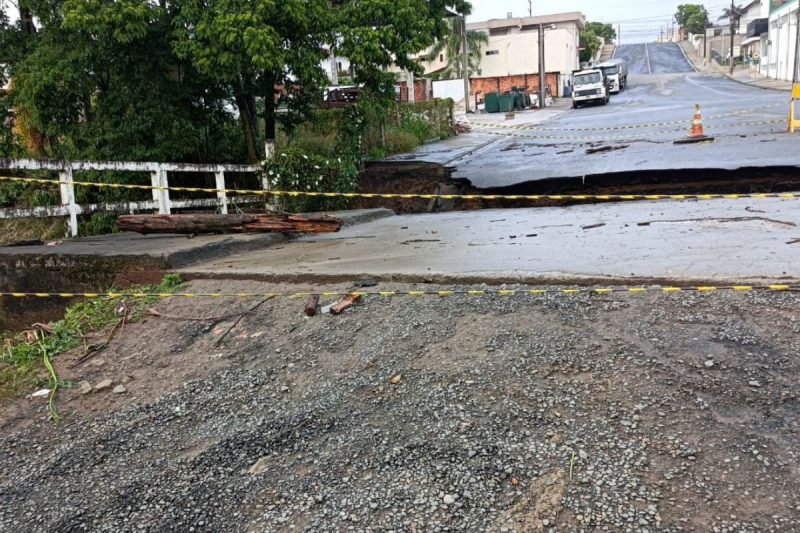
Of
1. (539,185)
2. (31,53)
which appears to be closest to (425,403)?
(539,185)

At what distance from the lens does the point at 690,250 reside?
6410 millimetres

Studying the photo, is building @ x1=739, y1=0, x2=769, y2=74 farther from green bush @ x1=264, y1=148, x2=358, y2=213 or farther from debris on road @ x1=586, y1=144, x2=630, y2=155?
green bush @ x1=264, y1=148, x2=358, y2=213

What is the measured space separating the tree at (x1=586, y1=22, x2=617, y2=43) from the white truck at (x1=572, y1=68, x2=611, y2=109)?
84656mm

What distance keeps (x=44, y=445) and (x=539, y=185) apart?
10.7 m

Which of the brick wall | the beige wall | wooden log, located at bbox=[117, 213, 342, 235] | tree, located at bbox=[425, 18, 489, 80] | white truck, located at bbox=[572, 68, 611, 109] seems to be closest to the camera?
wooden log, located at bbox=[117, 213, 342, 235]

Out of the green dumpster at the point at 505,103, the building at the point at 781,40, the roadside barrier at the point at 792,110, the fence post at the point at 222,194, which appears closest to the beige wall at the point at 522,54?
the building at the point at 781,40

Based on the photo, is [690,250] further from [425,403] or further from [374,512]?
[374,512]

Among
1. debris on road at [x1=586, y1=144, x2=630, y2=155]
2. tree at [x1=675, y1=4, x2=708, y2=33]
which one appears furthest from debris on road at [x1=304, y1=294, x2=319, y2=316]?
tree at [x1=675, y1=4, x2=708, y2=33]

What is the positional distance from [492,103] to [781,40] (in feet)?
88.7

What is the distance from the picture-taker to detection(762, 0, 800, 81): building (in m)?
50.0

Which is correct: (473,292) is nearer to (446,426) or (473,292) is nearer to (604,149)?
(446,426)

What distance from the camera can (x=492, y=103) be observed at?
156ft

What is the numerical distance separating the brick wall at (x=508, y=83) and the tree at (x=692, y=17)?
188 ft

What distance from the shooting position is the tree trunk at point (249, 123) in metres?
13.8
